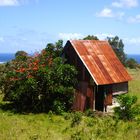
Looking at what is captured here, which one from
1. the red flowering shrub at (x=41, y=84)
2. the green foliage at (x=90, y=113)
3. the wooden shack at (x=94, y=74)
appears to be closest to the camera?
the green foliage at (x=90, y=113)

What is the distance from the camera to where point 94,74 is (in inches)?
964

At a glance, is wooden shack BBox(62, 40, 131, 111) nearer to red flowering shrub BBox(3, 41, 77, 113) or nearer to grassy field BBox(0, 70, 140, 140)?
red flowering shrub BBox(3, 41, 77, 113)

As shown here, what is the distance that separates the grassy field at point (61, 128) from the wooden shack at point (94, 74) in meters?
2.00

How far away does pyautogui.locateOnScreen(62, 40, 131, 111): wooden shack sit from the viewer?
81.0 ft

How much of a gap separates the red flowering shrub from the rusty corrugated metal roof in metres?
1.40

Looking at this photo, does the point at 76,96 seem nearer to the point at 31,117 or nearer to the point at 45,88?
the point at 45,88

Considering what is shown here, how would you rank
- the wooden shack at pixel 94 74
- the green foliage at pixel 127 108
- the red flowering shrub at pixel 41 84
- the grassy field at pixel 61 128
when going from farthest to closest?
the wooden shack at pixel 94 74
the red flowering shrub at pixel 41 84
the green foliage at pixel 127 108
the grassy field at pixel 61 128

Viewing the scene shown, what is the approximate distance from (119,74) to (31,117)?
7.85 metres

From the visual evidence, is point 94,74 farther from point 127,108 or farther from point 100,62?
point 127,108

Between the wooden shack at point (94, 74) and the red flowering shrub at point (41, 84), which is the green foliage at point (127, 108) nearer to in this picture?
the wooden shack at point (94, 74)

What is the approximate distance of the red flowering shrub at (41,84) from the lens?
2392cm

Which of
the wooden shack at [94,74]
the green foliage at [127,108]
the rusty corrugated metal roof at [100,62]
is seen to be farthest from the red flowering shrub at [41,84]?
the green foliage at [127,108]

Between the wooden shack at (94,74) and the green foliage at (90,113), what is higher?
the wooden shack at (94,74)

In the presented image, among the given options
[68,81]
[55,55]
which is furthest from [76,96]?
[55,55]
